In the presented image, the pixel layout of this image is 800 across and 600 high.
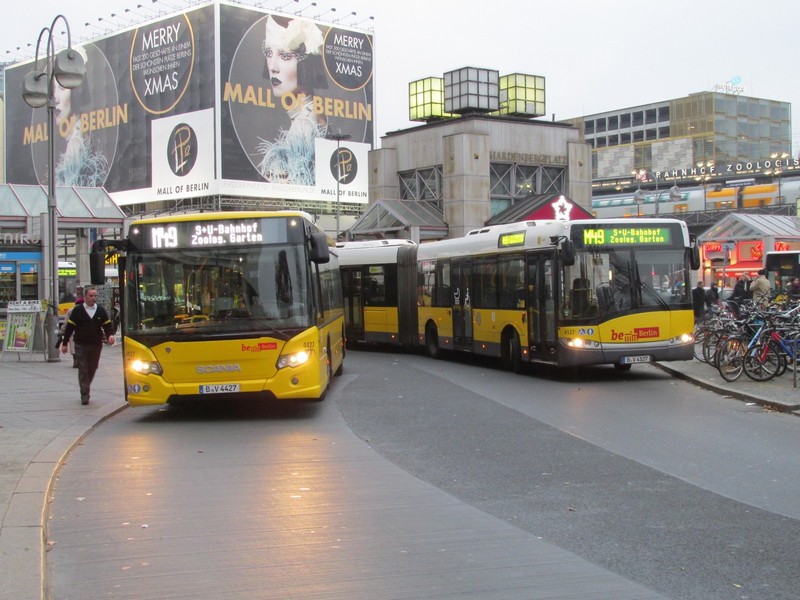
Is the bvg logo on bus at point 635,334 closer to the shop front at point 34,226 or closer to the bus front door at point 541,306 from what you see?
the bus front door at point 541,306

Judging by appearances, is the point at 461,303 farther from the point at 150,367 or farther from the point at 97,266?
the point at 97,266

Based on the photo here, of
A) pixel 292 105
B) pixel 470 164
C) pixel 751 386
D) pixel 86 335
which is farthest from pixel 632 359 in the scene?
pixel 292 105

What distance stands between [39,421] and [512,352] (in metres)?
9.69

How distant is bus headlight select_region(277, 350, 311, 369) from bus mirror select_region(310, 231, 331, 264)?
124 cm

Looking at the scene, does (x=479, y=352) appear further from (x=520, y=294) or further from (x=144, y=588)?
(x=144, y=588)

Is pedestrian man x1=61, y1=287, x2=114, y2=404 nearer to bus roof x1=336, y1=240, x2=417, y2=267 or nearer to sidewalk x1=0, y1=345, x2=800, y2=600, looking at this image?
sidewalk x1=0, y1=345, x2=800, y2=600

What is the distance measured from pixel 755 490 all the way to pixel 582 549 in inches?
→ 102

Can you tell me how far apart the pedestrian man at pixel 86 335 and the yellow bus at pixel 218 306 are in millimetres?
1549

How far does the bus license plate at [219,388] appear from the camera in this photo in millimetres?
12680

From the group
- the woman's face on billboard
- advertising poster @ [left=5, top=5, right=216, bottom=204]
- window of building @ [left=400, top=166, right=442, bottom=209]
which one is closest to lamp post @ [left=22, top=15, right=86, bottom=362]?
window of building @ [left=400, top=166, right=442, bottom=209]

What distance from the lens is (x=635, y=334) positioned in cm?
1703

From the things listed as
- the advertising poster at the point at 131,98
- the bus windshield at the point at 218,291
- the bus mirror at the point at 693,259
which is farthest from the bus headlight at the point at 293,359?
the advertising poster at the point at 131,98

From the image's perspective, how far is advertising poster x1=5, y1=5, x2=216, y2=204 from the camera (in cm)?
7444

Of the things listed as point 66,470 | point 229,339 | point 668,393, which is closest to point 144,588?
point 66,470
